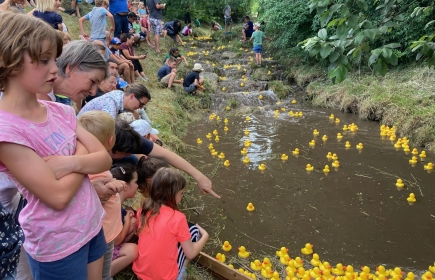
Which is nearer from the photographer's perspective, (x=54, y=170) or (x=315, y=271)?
(x=54, y=170)

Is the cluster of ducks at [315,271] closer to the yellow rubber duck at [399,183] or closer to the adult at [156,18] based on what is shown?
the yellow rubber duck at [399,183]

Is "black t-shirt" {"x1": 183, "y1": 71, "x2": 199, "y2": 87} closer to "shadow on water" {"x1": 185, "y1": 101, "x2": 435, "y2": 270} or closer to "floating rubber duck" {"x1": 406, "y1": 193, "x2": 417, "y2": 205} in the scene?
"shadow on water" {"x1": 185, "y1": 101, "x2": 435, "y2": 270}

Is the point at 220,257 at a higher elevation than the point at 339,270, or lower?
lower

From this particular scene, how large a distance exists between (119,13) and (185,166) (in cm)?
863

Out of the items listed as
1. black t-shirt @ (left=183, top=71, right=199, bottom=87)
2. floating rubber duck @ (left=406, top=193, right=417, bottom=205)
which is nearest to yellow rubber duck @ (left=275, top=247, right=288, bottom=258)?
floating rubber duck @ (left=406, top=193, right=417, bottom=205)

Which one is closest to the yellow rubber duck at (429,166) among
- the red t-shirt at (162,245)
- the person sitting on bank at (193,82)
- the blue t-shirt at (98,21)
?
the red t-shirt at (162,245)

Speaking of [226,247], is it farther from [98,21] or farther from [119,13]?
[119,13]

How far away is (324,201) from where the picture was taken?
Result: 586 centimetres

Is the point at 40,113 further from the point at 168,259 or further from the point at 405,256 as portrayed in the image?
the point at 405,256

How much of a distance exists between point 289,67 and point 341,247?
1236 centimetres

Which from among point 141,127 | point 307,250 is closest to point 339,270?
point 307,250

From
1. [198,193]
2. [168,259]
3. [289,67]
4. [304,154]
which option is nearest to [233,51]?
[289,67]

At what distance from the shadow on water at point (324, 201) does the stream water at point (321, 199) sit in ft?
0.04

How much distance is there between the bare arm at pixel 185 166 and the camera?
3.42m
